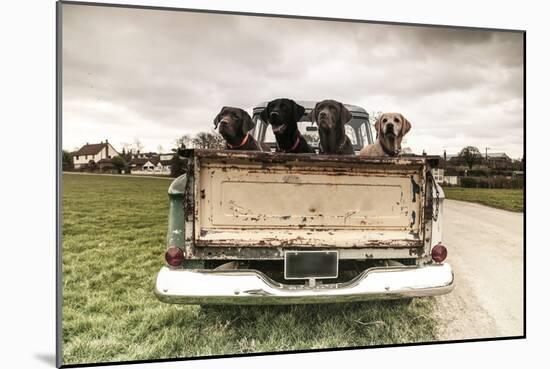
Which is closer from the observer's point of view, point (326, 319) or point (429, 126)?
point (326, 319)

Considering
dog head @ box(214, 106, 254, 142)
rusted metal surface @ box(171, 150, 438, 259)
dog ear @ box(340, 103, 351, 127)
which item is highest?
dog ear @ box(340, 103, 351, 127)

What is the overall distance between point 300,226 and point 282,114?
0.93m

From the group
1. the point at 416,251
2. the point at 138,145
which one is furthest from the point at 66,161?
the point at 416,251

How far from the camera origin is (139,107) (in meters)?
3.03

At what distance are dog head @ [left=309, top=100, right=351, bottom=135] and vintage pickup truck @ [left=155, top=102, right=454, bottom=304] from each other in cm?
72

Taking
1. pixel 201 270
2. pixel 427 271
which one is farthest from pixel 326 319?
pixel 201 270

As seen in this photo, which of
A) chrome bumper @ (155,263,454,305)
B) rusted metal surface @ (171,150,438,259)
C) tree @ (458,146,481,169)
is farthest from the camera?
tree @ (458,146,481,169)

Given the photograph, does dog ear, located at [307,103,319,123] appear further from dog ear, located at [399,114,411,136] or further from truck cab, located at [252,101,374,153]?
dog ear, located at [399,114,411,136]

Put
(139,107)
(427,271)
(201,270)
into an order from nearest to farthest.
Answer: (201,270)
(427,271)
(139,107)

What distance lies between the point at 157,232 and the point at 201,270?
996 millimetres

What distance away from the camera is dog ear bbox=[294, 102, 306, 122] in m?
3.31

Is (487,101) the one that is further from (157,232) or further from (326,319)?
(157,232)

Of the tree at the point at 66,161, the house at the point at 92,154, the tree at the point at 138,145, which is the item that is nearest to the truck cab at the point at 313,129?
the tree at the point at 138,145

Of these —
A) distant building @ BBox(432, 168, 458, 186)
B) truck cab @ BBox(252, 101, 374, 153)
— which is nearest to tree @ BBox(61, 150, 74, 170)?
truck cab @ BBox(252, 101, 374, 153)
